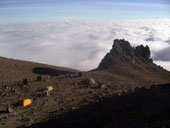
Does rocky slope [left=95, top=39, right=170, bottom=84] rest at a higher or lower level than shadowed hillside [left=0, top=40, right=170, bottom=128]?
higher

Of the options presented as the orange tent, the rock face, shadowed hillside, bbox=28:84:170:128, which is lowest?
the orange tent

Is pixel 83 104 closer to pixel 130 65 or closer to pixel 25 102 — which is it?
pixel 25 102

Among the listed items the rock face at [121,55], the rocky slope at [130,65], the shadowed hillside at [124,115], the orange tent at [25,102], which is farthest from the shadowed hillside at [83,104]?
the rock face at [121,55]

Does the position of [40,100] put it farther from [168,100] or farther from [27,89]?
[168,100]

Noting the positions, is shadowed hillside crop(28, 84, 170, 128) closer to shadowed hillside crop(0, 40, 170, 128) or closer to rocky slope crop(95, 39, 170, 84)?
shadowed hillside crop(0, 40, 170, 128)

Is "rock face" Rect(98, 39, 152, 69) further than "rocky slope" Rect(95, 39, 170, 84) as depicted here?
Yes

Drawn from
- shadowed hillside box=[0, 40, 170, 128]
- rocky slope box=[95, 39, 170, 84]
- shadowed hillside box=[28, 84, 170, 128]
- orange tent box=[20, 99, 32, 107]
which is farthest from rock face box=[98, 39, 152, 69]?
shadowed hillside box=[28, 84, 170, 128]

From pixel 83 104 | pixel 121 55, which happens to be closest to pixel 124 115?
pixel 83 104

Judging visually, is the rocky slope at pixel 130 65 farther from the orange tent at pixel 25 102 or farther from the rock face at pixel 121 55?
the orange tent at pixel 25 102
